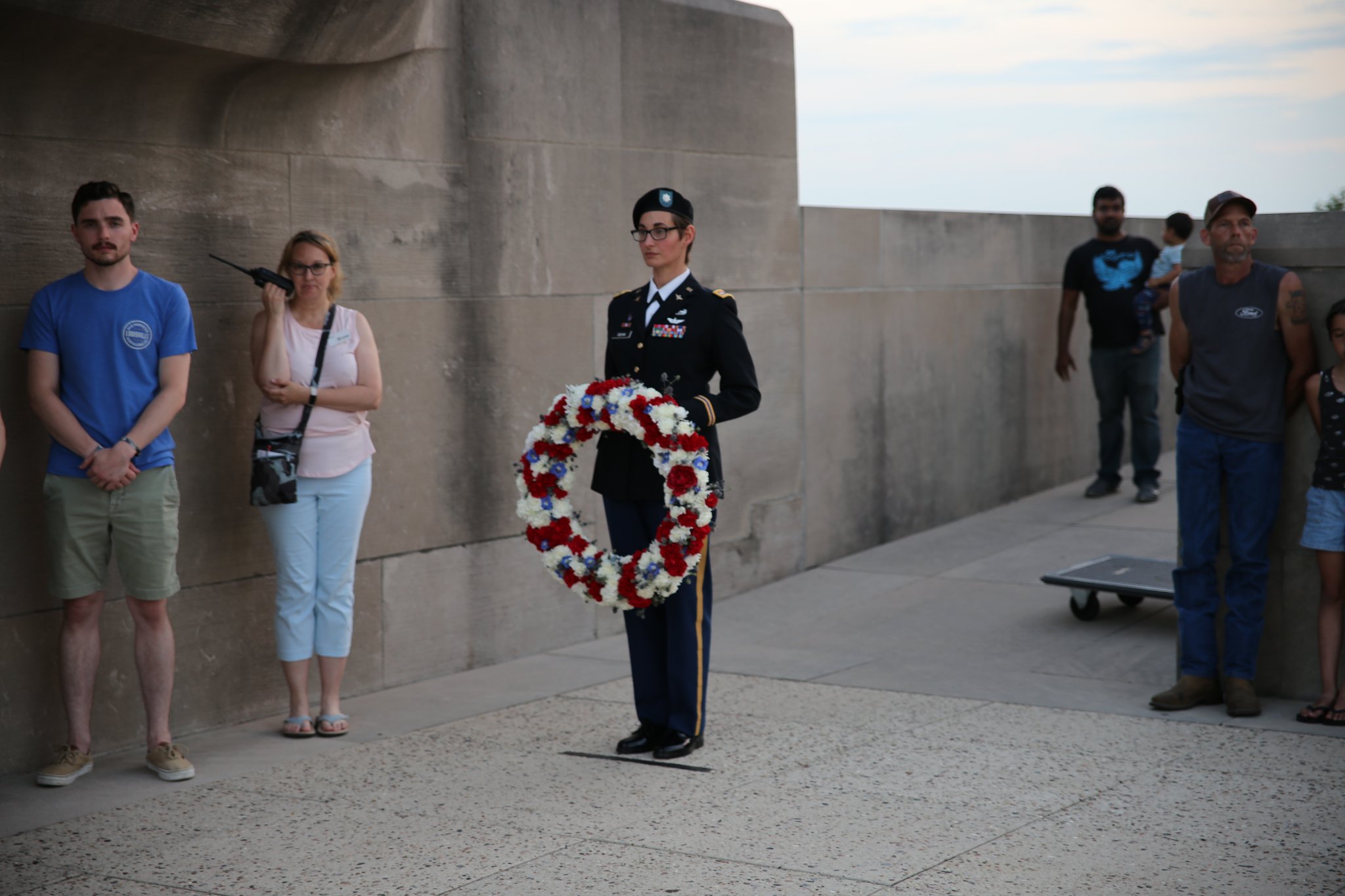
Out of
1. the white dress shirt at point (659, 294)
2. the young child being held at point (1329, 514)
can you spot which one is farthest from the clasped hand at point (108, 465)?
the young child being held at point (1329, 514)

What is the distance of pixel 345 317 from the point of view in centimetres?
645

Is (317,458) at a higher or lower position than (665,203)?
lower

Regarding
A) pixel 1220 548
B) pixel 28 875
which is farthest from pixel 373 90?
pixel 1220 548

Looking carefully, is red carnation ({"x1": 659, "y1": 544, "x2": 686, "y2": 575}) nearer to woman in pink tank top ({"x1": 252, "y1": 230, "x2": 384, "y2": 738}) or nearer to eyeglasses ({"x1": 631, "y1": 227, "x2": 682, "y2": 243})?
eyeglasses ({"x1": 631, "y1": 227, "x2": 682, "y2": 243})

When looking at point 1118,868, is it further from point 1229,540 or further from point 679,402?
point 1229,540

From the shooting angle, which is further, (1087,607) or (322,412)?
(1087,607)

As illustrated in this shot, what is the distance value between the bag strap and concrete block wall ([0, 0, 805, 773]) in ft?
1.35

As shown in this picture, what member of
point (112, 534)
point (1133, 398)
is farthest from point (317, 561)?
point (1133, 398)

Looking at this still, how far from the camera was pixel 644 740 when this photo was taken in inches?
235

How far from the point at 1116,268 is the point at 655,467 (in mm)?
6544

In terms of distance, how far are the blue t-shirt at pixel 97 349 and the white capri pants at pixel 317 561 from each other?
2.49 ft

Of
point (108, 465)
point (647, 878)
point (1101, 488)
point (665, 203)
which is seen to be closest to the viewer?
point (647, 878)

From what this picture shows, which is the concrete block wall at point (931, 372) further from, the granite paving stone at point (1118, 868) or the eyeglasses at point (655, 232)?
the granite paving stone at point (1118, 868)

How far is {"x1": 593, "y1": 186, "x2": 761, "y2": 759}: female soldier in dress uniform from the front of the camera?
→ 225 inches
